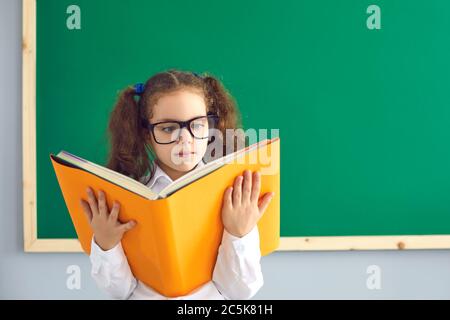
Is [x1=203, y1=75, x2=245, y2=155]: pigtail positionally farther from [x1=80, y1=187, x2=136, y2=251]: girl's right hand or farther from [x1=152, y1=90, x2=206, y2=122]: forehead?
[x1=80, y1=187, x2=136, y2=251]: girl's right hand

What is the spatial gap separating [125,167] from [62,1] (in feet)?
3.10

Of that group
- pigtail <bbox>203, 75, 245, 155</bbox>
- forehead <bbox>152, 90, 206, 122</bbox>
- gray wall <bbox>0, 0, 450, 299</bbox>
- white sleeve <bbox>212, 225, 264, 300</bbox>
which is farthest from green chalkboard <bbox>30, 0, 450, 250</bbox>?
white sleeve <bbox>212, 225, 264, 300</bbox>

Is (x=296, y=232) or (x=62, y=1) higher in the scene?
(x=62, y=1)

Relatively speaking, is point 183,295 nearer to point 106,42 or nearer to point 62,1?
point 106,42

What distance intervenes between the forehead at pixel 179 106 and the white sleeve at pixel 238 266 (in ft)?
0.72

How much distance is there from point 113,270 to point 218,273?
6.6 inches

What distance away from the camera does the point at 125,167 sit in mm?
991

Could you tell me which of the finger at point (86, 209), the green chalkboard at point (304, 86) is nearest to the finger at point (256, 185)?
the finger at point (86, 209)

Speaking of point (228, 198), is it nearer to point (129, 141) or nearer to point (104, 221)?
point (104, 221)

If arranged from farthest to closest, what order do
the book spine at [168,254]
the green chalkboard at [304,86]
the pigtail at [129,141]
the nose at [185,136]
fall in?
the green chalkboard at [304,86] < the pigtail at [129,141] < the nose at [185,136] < the book spine at [168,254]

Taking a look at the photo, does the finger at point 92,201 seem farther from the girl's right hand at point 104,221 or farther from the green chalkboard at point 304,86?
the green chalkboard at point 304,86

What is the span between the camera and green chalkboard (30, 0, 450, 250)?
1686 mm

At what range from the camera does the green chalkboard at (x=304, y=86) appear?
169 cm
